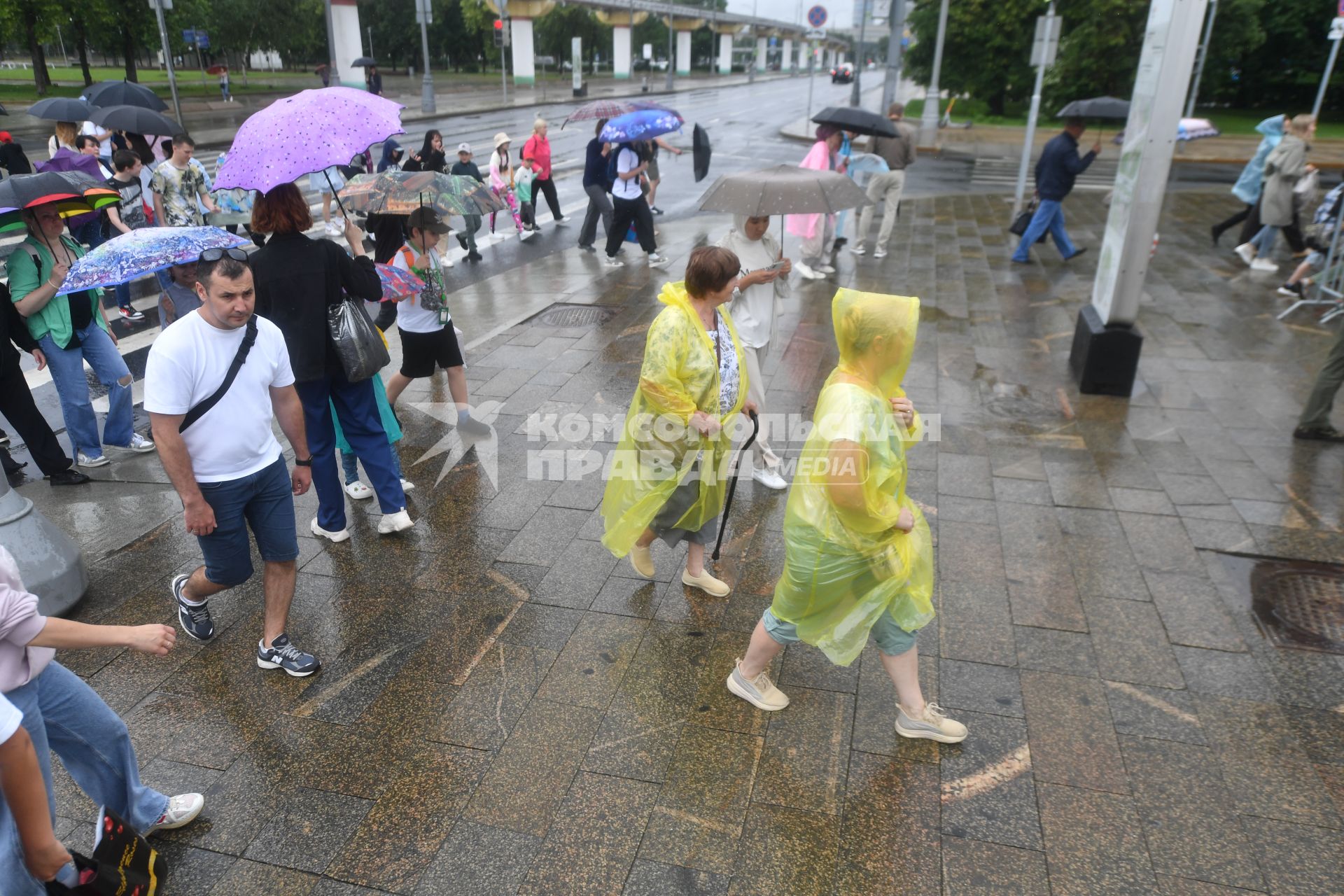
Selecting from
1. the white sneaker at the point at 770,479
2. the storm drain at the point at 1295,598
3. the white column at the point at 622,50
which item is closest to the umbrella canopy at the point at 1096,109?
the storm drain at the point at 1295,598

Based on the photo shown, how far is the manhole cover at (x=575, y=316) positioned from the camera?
9102 millimetres

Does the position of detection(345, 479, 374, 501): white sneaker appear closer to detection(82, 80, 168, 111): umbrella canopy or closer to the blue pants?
the blue pants

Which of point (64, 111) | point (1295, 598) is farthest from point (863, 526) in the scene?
point (64, 111)

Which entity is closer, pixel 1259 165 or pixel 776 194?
pixel 776 194

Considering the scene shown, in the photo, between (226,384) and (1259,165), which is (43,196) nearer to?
(226,384)

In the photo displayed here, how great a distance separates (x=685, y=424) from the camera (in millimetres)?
3928

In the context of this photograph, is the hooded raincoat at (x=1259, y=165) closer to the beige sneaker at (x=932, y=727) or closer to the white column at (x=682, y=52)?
the beige sneaker at (x=932, y=727)

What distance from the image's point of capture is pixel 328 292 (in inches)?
175

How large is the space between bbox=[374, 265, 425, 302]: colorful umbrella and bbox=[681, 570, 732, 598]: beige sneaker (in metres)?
2.37

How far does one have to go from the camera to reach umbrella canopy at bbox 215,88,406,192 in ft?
13.5

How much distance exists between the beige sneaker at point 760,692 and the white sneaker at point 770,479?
202 centimetres

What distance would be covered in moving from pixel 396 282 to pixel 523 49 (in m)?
51.3

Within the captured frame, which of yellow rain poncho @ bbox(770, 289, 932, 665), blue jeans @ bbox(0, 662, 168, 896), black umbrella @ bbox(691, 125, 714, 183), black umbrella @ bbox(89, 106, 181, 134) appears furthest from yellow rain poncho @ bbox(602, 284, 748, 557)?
black umbrella @ bbox(691, 125, 714, 183)

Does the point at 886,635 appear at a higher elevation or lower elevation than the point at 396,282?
lower
